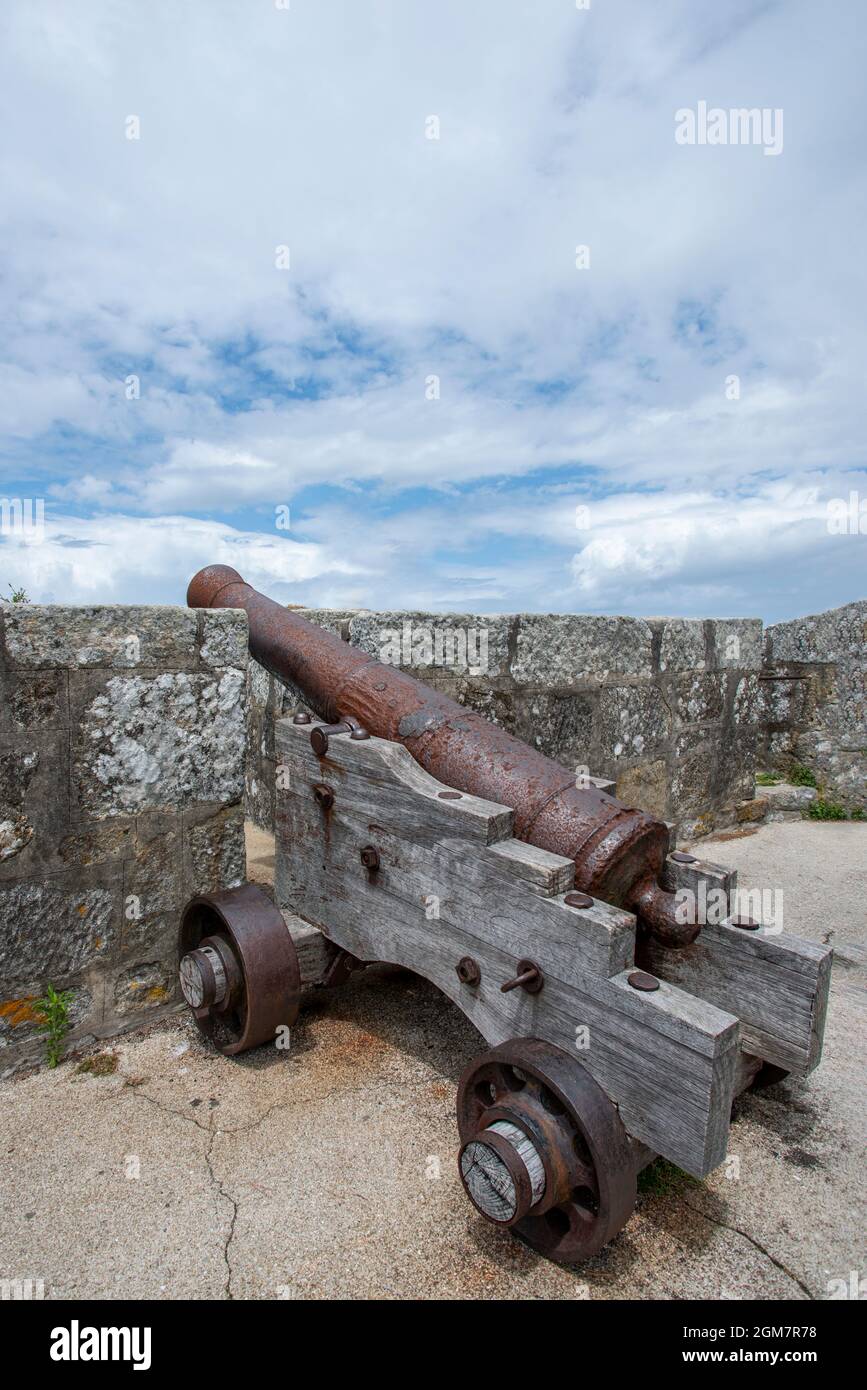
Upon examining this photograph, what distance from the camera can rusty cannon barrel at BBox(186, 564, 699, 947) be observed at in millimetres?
2072

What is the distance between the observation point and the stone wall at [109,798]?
2.49 m

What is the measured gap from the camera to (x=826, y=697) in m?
6.01

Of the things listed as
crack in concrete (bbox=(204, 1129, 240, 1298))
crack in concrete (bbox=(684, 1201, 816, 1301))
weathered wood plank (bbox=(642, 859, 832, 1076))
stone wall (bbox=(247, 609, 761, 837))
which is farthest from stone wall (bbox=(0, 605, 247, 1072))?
crack in concrete (bbox=(684, 1201, 816, 1301))

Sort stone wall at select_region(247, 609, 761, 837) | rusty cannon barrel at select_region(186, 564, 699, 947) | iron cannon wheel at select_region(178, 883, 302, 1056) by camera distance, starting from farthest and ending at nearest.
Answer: stone wall at select_region(247, 609, 761, 837) → iron cannon wheel at select_region(178, 883, 302, 1056) → rusty cannon barrel at select_region(186, 564, 699, 947)

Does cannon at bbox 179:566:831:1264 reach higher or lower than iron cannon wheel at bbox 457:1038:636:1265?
higher

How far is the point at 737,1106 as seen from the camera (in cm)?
241

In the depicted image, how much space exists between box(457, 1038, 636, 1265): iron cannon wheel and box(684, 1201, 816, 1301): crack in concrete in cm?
37

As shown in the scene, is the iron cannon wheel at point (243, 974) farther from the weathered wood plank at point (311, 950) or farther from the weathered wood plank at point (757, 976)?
the weathered wood plank at point (757, 976)

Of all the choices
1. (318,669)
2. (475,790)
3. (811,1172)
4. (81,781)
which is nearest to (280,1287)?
(475,790)

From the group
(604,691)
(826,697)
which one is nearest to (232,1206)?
(604,691)

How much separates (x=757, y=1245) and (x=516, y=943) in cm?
87

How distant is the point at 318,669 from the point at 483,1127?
1.59 m

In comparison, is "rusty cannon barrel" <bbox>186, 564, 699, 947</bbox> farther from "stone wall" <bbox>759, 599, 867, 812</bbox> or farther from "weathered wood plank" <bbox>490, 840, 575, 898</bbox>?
"stone wall" <bbox>759, 599, 867, 812</bbox>

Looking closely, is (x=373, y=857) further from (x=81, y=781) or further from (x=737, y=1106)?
(x=737, y=1106)
